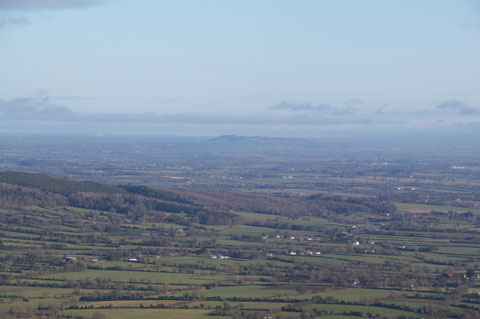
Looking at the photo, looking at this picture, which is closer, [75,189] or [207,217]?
[207,217]

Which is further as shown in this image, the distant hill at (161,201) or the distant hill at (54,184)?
the distant hill at (54,184)

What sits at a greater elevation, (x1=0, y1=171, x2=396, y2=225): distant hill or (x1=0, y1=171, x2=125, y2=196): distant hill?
(x1=0, y1=171, x2=125, y2=196): distant hill

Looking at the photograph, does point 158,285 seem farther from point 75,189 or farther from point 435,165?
point 435,165

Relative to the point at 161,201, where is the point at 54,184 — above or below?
above

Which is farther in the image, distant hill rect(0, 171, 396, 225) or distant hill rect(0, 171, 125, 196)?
distant hill rect(0, 171, 125, 196)

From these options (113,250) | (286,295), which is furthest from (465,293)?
(113,250)

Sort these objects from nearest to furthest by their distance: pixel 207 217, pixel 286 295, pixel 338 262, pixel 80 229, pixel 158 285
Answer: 1. pixel 286 295
2. pixel 158 285
3. pixel 338 262
4. pixel 80 229
5. pixel 207 217

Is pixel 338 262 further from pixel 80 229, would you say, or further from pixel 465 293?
pixel 80 229

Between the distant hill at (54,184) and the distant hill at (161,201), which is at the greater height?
the distant hill at (54,184)

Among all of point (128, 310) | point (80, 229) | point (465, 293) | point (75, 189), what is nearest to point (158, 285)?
point (128, 310)

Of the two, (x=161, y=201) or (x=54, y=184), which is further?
(x=54, y=184)

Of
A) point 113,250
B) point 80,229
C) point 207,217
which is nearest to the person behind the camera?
point 113,250
